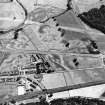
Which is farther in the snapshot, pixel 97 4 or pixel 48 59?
pixel 97 4

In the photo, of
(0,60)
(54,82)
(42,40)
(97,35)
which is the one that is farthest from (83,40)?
(0,60)

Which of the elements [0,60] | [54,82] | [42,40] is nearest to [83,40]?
[42,40]

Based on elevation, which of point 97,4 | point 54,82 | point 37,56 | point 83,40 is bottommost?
point 54,82

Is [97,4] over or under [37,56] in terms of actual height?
over

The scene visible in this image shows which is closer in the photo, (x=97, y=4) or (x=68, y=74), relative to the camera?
(x=68, y=74)

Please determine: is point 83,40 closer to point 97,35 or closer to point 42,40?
point 97,35

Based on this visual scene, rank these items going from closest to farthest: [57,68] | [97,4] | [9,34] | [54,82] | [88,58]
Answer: [54,82] < [57,68] < [88,58] < [9,34] < [97,4]

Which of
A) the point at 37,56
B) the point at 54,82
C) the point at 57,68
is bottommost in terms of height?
the point at 54,82

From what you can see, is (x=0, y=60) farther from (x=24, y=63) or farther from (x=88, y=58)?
(x=88, y=58)

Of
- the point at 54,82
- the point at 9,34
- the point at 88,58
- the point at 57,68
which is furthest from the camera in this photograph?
the point at 9,34
